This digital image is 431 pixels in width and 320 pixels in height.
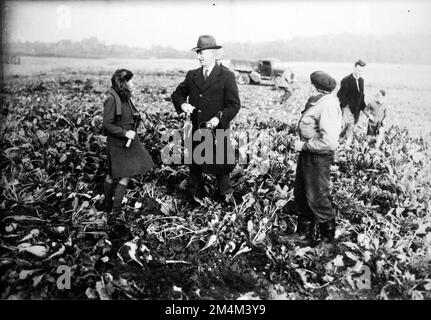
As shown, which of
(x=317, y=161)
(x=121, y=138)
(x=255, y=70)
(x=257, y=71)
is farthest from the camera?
(x=257, y=71)

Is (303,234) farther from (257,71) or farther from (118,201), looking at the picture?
(257,71)

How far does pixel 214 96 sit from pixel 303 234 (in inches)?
60.4

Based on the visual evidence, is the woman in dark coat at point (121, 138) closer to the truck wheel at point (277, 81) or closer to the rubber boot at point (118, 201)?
the rubber boot at point (118, 201)

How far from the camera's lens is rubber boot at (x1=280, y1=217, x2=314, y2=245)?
3290 mm

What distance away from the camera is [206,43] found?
10.3ft

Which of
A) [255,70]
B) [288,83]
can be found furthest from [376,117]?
[255,70]

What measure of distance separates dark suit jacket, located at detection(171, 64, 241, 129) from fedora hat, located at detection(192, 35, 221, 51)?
0.20 metres

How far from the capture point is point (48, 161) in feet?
12.8

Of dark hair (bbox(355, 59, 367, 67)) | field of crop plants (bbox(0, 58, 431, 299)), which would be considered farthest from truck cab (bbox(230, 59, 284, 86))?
dark hair (bbox(355, 59, 367, 67))

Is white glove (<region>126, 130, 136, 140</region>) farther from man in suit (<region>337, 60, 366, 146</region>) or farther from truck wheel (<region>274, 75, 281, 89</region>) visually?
truck wheel (<region>274, 75, 281, 89</region>)

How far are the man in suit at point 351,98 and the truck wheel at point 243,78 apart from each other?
514 centimetres

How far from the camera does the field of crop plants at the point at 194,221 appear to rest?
9.35 feet
